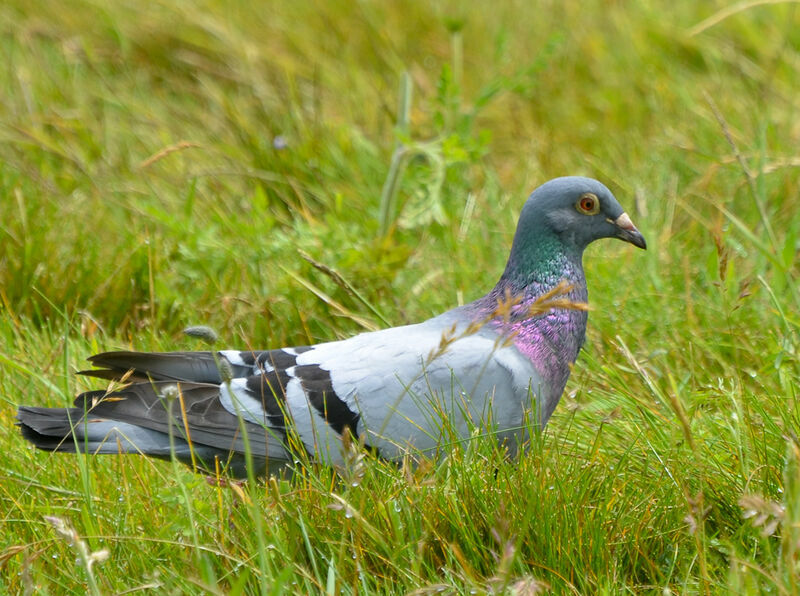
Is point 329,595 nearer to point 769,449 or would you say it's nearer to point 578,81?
point 769,449

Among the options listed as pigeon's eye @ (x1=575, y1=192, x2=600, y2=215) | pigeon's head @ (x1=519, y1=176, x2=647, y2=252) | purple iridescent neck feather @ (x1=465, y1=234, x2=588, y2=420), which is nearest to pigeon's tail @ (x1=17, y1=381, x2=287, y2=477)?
purple iridescent neck feather @ (x1=465, y1=234, x2=588, y2=420)

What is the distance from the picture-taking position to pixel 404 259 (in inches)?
154

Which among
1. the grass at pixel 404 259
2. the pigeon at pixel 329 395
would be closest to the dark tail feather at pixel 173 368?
the pigeon at pixel 329 395

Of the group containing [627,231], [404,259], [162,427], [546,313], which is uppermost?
[627,231]

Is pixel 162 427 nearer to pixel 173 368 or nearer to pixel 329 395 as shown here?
pixel 173 368

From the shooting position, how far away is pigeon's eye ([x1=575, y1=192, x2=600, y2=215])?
3164 millimetres

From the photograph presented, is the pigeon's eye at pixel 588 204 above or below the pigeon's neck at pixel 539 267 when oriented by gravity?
above

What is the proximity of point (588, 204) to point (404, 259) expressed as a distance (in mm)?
926

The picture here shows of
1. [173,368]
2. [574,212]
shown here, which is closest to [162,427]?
[173,368]

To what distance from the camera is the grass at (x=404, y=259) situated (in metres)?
2.35

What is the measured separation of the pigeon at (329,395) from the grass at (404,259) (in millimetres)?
108

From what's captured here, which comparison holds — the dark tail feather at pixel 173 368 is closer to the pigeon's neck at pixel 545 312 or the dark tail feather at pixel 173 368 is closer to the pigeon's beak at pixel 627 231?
the pigeon's neck at pixel 545 312

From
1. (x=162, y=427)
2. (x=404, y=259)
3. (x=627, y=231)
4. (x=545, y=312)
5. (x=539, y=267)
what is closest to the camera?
(x=162, y=427)

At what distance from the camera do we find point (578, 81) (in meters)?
5.68
